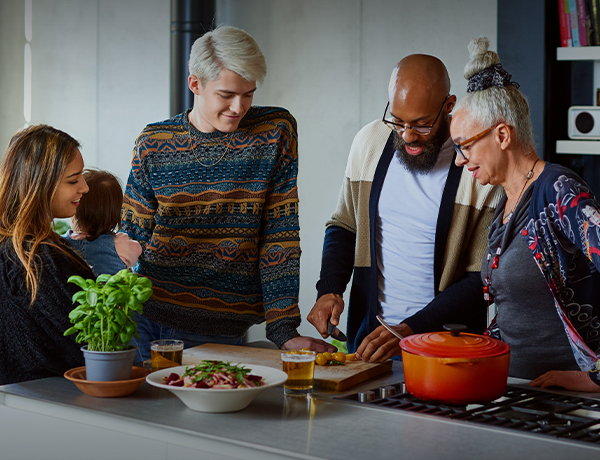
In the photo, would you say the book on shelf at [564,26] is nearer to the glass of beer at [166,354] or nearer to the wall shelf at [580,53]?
the wall shelf at [580,53]

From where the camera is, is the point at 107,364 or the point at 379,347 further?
the point at 379,347

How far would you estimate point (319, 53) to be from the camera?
16.0 ft

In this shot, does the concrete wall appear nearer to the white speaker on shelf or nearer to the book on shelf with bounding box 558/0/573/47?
the book on shelf with bounding box 558/0/573/47

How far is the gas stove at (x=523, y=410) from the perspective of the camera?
1360 millimetres

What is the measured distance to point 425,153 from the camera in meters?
2.30

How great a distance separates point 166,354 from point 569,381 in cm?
95

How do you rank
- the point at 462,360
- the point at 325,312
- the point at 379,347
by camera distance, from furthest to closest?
the point at 325,312
the point at 379,347
the point at 462,360

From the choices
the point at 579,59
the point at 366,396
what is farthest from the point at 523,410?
the point at 579,59

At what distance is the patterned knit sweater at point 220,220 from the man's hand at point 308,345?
0.31ft

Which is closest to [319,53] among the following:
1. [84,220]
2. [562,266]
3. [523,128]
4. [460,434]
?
[84,220]

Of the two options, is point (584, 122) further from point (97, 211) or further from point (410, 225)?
point (97, 211)

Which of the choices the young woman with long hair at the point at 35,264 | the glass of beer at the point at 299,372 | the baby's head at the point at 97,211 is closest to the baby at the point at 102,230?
the baby's head at the point at 97,211

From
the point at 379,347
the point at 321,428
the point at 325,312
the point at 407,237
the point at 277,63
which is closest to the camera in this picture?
the point at 321,428

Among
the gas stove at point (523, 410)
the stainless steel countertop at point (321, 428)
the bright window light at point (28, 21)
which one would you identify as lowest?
the stainless steel countertop at point (321, 428)
